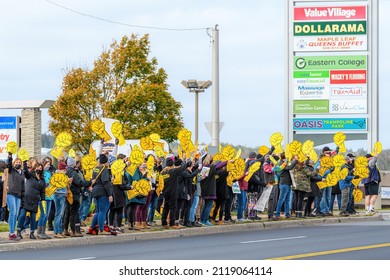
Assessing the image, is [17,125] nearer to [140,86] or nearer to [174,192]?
[174,192]

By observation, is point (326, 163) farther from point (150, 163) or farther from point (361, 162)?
point (150, 163)

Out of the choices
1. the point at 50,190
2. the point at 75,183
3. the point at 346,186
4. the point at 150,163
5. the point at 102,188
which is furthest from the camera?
the point at 346,186

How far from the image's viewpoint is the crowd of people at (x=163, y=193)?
21984mm

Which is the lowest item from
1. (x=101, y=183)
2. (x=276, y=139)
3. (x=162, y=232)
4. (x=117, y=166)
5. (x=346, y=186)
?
(x=162, y=232)

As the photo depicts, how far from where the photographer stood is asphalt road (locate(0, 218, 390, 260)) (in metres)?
18.0

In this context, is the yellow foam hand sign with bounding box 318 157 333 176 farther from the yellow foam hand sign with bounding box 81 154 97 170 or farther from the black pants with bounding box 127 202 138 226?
the yellow foam hand sign with bounding box 81 154 97 170

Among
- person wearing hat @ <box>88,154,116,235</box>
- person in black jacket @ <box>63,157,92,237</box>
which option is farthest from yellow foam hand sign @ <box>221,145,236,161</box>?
person in black jacket @ <box>63,157,92,237</box>

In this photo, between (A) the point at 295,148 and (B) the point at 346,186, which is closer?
(A) the point at 295,148

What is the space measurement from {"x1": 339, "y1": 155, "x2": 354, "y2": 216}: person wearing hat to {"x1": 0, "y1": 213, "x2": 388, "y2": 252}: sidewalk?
483 mm

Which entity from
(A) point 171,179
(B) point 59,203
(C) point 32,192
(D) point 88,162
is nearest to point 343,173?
(A) point 171,179

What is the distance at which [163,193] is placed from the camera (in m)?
25.0

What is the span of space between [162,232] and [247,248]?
174 inches

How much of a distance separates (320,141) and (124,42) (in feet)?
72.3

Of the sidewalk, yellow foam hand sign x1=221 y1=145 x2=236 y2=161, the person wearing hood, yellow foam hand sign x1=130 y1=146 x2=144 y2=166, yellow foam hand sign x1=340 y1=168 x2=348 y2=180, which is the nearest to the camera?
the sidewalk
